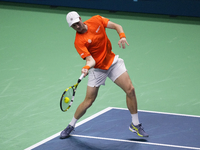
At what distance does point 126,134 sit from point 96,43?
1567 mm

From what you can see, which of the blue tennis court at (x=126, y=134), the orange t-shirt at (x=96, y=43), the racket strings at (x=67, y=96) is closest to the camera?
the racket strings at (x=67, y=96)

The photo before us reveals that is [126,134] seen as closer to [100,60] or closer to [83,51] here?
[100,60]

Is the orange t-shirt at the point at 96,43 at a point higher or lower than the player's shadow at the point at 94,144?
higher

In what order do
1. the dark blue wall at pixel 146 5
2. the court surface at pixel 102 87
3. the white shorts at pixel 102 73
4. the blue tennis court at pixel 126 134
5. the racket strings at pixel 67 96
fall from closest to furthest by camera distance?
the racket strings at pixel 67 96
the blue tennis court at pixel 126 134
the white shorts at pixel 102 73
the court surface at pixel 102 87
the dark blue wall at pixel 146 5

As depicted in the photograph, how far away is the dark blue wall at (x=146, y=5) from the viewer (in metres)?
13.1

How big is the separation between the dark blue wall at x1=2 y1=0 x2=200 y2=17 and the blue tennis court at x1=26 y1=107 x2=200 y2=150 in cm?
698

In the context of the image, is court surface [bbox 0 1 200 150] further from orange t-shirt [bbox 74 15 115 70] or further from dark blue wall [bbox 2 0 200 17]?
orange t-shirt [bbox 74 15 115 70]

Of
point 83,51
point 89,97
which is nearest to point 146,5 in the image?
point 89,97

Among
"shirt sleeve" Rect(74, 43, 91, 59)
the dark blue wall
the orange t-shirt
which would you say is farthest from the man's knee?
the dark blue wall

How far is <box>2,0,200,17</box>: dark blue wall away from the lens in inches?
515

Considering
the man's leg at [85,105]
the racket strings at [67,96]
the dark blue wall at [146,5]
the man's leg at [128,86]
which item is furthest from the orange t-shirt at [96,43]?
the dark blue wall at [146,5]

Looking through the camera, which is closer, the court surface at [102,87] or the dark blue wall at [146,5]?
the court surface at [102,87]

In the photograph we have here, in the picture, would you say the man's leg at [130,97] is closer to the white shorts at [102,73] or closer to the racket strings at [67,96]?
the white shorts at [102,73]

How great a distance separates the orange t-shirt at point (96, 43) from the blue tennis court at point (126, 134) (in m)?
1.13
